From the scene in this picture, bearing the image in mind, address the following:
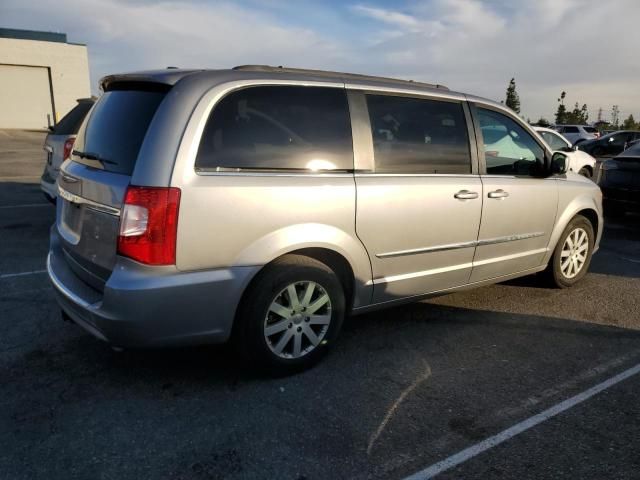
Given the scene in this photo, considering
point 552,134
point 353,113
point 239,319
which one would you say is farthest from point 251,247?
point 552,134

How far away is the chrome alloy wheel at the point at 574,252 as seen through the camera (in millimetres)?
5102

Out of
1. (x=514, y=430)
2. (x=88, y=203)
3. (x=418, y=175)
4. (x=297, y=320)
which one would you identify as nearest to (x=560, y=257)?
(x=418, y=175)

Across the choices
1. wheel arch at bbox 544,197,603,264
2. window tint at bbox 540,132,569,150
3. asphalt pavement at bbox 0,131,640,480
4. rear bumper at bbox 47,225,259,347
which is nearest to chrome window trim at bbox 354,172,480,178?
rear bumper at bbox 47,225,259,347

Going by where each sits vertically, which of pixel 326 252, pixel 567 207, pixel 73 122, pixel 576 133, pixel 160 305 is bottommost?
pixel 160 305

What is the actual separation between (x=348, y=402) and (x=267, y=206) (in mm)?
1196

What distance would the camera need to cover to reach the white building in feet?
104

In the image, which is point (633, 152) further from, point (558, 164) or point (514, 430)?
point (514, 430)

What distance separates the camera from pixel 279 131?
3127 millimetres

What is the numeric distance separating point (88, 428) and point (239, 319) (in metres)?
0.94

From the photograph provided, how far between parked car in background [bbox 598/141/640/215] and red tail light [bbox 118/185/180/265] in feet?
24.8

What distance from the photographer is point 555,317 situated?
4.45 m

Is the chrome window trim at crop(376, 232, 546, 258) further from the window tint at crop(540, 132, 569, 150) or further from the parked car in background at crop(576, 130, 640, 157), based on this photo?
the parked car in background at crop(576, 130, 640, 157)

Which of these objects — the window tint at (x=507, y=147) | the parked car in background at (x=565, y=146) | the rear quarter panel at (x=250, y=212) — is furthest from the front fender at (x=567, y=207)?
the parked car in background at (x=565, y=146)

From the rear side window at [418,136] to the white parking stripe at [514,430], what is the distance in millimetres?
1719
